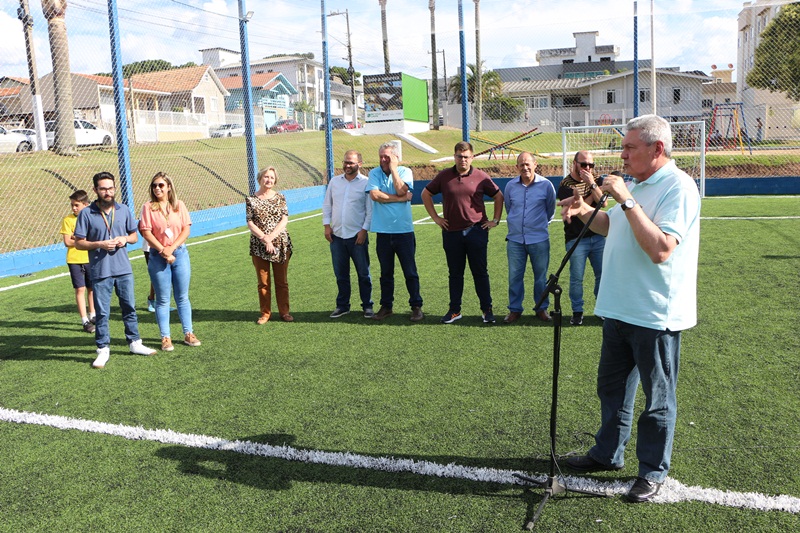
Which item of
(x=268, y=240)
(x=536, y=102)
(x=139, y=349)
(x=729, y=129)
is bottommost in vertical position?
(x=139, y=349)

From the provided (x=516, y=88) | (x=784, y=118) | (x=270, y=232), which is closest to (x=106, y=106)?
(x=270, y=232)

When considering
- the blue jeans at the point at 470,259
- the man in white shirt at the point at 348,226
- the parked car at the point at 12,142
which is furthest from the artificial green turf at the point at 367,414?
the parked car at the point at 12,142

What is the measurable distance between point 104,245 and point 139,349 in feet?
3.51

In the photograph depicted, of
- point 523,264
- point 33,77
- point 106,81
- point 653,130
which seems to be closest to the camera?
point 653,130

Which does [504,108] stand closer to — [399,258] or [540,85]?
[540,85]

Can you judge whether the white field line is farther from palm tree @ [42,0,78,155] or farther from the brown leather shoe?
palm tree @ [42,0,78,155]

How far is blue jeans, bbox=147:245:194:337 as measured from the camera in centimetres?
641

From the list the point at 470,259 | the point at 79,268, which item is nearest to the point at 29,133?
the point at 79,268

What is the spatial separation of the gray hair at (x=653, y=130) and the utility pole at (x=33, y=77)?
11212mm

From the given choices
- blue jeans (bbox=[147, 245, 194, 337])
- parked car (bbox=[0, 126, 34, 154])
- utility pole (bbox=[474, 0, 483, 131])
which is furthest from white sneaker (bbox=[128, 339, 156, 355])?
utility pole (bbox=[474, 0, 483, 131])

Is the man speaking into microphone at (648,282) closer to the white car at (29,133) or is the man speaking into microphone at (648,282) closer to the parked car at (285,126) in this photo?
the white car at (29,133)

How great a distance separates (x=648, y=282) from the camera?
3318mm

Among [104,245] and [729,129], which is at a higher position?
[729,129]

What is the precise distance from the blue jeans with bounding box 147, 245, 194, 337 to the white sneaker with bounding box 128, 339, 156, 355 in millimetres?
202
